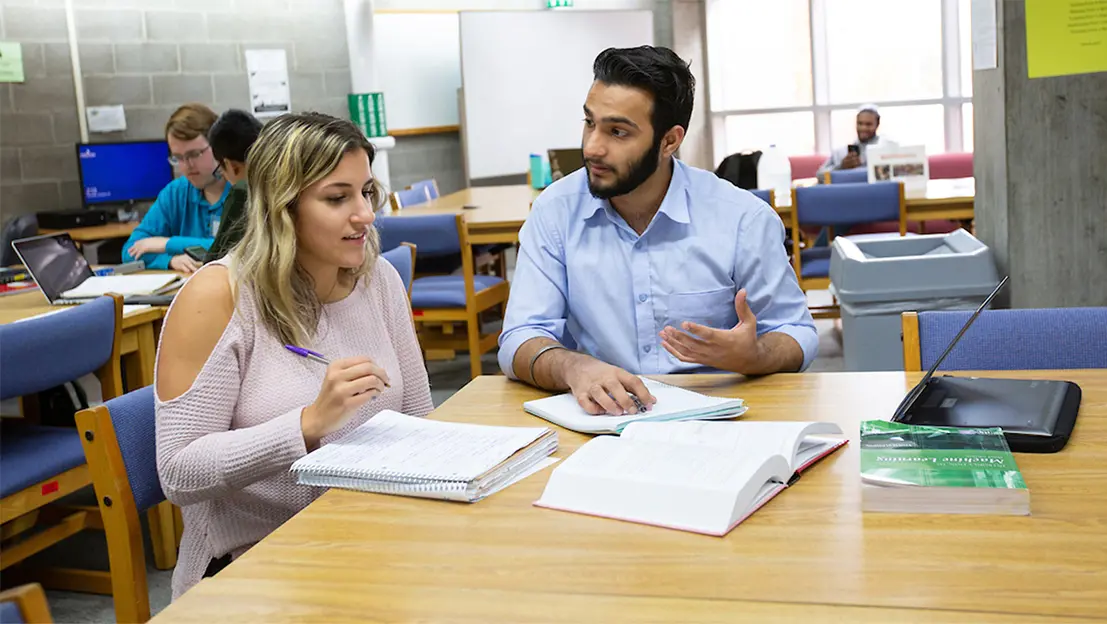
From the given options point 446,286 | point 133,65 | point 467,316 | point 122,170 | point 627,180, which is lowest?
point 467,316

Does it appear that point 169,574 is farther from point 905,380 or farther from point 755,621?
point 755,621

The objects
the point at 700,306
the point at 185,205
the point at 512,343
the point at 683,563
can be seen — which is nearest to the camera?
the point at 683,563

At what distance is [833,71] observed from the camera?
28.8 ft

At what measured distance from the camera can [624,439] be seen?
150cm

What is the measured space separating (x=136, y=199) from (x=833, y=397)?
227 inches

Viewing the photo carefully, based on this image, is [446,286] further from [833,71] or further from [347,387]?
[833,71]

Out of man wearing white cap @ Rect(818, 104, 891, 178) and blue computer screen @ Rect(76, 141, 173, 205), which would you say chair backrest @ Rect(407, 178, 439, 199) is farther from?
man wearing white cap @ Rect(818, 104, 891, 178)

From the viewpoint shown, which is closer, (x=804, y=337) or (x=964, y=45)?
(x=804, y=337)

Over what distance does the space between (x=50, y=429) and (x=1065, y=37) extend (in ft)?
9.66

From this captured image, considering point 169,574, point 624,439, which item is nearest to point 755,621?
point 624,439

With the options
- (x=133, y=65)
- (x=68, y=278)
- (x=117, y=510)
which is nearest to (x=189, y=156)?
(x=68, y=278)

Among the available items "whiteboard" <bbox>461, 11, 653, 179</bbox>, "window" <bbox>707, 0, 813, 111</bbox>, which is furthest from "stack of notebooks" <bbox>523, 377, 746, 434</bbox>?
Answer: "window" <bbox>707, 0, 813, 111</bbox>

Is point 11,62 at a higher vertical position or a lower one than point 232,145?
higher

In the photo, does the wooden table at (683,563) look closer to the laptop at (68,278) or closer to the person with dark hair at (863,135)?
the laptop at (68,278)
